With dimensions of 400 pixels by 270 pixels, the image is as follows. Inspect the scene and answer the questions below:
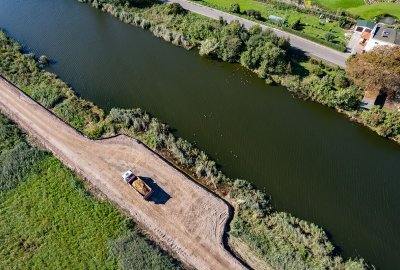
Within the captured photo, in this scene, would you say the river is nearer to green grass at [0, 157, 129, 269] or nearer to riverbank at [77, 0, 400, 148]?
riverbank at [77, 0, 400, 148]

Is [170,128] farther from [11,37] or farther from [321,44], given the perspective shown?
[11,37]

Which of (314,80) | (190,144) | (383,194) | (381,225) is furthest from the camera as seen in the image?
(314,80)

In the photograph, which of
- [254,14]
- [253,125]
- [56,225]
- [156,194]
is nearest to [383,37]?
[254,14]

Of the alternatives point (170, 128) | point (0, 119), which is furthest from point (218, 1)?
point (0, 119)

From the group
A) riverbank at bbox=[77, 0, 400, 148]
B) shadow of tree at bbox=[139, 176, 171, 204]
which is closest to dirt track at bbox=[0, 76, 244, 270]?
shadow of tree at bbox=[139, 176, 171, 204]

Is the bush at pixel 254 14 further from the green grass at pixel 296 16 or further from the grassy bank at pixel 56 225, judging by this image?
the grassy bank at pixel 56 225

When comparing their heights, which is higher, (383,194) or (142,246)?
(383,194)
